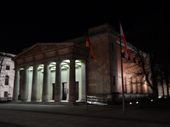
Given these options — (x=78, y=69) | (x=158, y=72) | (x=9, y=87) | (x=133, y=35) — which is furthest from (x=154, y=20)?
(x=9, y=87)

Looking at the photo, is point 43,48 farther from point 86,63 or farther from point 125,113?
point 125,113

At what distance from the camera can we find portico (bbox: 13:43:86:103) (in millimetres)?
28500

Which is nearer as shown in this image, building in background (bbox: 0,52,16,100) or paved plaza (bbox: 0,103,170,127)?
paved plaza (bbox: 0,103,170,127)

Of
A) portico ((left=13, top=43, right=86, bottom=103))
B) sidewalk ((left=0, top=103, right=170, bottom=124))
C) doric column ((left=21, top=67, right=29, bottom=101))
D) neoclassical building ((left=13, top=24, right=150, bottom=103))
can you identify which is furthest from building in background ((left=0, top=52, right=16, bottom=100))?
sidewalk ((left=0, top=103, right=170, bottom=124))

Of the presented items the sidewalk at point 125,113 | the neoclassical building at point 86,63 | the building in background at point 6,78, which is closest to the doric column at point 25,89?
the neoclassical building at point 86,63

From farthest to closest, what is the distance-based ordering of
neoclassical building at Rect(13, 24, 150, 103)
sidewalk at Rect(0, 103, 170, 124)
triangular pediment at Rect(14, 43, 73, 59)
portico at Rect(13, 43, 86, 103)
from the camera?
triangular pediment at Rect(14, 43, 73, 59), neoclassical building at Rect(13, 24, 150, 103), portico at Rect(13, 43, 86, 103), sidewalk at Rect(0, 103, 170, 124)

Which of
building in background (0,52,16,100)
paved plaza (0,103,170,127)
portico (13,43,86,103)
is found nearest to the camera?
paved plaza (0,103,170,127)

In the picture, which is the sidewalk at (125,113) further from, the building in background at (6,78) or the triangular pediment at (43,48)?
the building in background at (6,78)

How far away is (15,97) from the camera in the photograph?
37375 mm

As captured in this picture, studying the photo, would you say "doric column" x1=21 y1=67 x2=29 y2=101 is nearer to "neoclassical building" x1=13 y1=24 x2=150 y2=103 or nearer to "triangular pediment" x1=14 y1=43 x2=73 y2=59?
"neoclassical building" x1=13 y1=24 x2=150 y2=103

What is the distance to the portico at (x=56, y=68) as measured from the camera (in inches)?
1122

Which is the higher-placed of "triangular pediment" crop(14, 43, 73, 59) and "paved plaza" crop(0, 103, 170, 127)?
"triangular pediment" crop(14, 43, 73, 59)

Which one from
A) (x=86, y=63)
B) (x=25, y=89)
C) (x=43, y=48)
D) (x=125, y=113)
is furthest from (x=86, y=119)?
(x=25, y=89)

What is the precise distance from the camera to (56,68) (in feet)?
98.5
